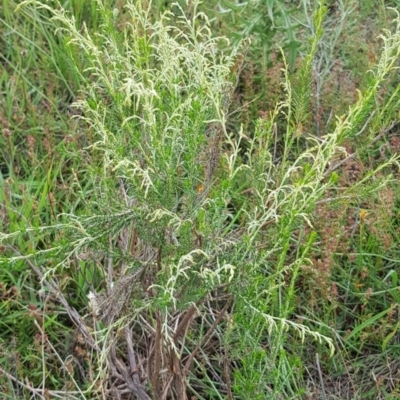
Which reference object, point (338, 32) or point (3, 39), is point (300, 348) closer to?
point (338, 32)

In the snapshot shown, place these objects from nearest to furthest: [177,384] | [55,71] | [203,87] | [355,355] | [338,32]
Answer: [203,87] < [177,384] < [355,355] < [338,32] < [55,71]

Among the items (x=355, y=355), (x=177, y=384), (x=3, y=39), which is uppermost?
(x=3, y=39)

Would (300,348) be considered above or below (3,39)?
below

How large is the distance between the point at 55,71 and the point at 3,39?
0.30 m

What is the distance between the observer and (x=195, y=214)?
1.68m

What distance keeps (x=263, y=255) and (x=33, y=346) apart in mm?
1031

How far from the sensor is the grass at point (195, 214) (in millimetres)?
1656

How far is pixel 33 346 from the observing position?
2365 millimetres

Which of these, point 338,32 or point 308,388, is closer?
point 308,388

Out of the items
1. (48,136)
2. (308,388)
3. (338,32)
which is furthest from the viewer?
(338,32)

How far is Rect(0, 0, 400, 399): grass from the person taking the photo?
1.66m

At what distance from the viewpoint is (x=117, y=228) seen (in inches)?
67.7

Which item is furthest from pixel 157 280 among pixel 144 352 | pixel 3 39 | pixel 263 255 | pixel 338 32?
pixel 3 39

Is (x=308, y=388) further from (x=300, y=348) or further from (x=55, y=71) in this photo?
(x=55, y=71)
